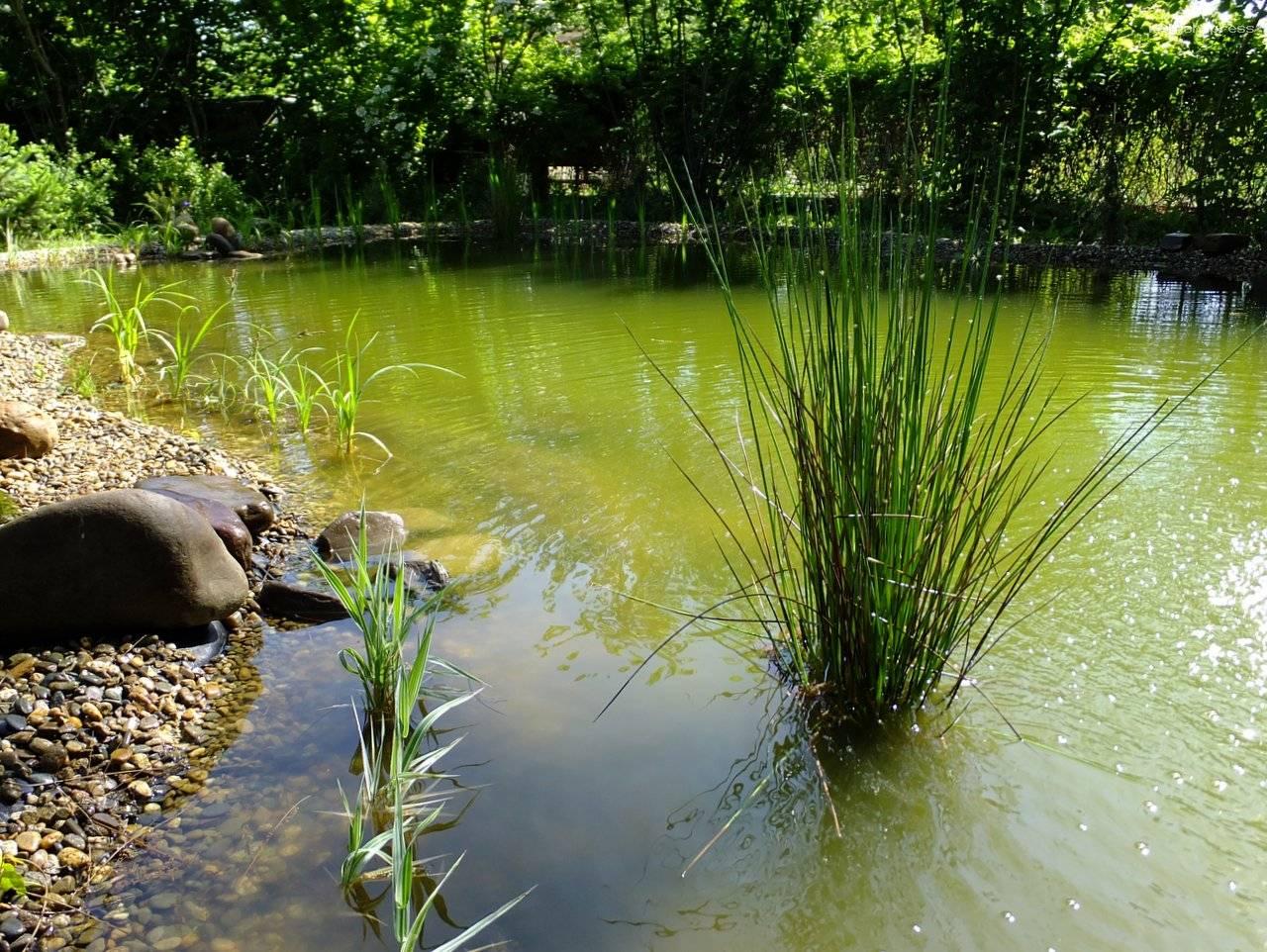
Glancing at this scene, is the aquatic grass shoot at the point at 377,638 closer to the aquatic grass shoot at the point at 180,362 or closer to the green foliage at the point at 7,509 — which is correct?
the green foliage at the point at 7,509

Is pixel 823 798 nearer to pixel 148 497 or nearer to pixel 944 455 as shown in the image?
Answer: pixel 944 455

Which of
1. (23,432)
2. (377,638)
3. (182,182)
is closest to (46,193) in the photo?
(182,182)

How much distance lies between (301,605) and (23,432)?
157 cm

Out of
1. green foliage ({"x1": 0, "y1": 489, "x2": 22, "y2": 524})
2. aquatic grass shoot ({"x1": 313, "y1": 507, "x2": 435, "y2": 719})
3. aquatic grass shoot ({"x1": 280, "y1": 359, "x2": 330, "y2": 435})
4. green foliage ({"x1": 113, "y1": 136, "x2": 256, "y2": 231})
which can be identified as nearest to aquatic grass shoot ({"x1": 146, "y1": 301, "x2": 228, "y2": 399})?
aquatic grass shoot ({"x1": 280, "y1": 359, "x2": 330, "y2": 435})

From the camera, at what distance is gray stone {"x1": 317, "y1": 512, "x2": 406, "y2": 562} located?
312 cm

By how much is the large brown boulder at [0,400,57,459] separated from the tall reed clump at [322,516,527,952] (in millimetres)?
1884

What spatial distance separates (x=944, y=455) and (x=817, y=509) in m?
0.27

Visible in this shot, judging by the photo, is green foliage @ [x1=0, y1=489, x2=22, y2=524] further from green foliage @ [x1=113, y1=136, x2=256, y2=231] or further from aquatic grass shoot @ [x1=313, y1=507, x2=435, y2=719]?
green foliage @ [x1=113, y1=136, x2=256, y2=231]

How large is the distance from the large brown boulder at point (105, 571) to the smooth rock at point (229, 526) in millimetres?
363

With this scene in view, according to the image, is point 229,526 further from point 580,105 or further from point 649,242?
point 580,105

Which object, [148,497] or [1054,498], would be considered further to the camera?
[1054,498]

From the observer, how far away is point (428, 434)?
4.47m

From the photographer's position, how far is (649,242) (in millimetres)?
11680

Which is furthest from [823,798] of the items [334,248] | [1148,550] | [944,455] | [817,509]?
[334,248]
